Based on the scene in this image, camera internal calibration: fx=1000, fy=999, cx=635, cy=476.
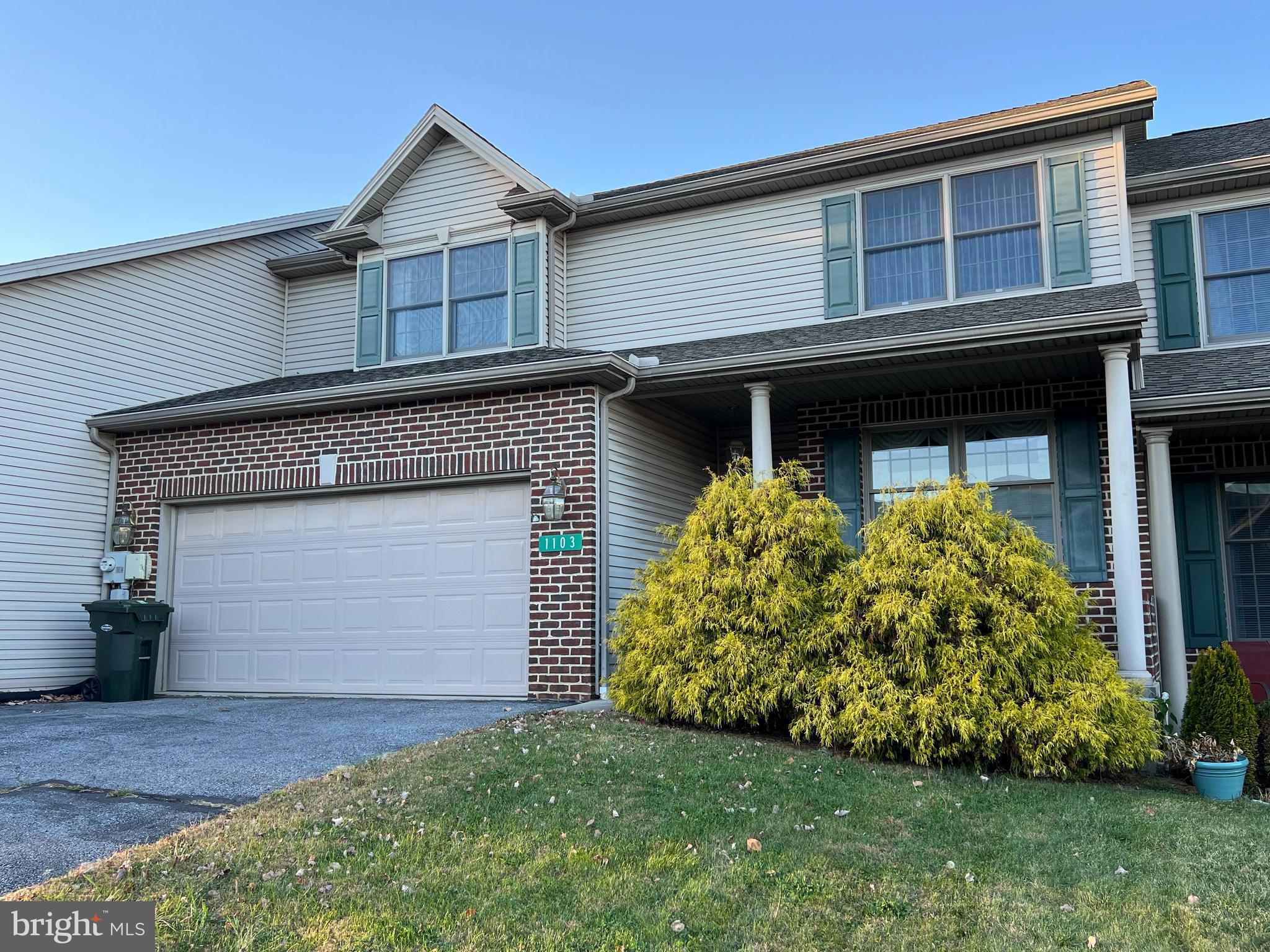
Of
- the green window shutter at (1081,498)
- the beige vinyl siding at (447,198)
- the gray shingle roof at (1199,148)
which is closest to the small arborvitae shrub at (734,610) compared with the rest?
the green window shutter at (1081,498)

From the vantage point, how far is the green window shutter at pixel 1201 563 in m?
9.72

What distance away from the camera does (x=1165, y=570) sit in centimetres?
912

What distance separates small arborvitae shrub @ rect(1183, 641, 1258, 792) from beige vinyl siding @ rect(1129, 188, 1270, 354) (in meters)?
4.21

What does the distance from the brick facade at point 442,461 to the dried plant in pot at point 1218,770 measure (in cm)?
482

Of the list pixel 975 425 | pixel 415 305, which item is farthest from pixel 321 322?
pixel 975 425

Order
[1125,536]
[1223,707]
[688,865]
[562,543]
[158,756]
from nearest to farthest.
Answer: [688,865] → [158,756] → [1223,707] → [1125,536] → [562,543]

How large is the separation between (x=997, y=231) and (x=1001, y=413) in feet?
5.90

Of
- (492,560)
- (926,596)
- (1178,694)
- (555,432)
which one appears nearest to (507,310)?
(555,432)

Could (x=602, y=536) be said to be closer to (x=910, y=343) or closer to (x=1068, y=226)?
(x=910, y=343)

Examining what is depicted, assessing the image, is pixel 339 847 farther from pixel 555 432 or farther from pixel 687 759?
pixel 555 432

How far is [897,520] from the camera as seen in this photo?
7.10 metres

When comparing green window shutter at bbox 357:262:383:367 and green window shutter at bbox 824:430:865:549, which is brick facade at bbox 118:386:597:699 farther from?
green window shutter at bbox 824:430:865:549

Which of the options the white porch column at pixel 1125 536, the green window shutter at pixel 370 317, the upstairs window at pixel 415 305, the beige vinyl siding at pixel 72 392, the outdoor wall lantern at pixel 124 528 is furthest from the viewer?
the green window shutter at pixel 370 317

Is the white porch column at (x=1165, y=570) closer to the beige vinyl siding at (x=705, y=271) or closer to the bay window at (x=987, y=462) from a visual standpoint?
the bay window at (x=987, y=462)
